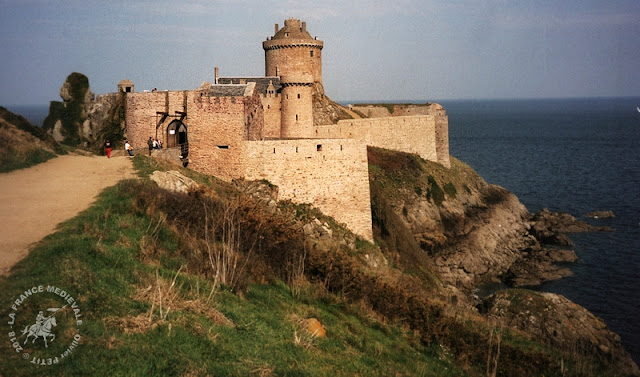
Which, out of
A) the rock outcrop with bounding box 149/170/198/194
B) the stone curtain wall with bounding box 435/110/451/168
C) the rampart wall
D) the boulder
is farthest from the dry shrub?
the boulder

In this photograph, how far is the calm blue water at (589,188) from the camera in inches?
1330

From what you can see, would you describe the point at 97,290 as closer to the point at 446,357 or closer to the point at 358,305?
the point at 358,305

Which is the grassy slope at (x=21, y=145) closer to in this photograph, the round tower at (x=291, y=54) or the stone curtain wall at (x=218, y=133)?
the stone curtain wall at (x=218, y=133)

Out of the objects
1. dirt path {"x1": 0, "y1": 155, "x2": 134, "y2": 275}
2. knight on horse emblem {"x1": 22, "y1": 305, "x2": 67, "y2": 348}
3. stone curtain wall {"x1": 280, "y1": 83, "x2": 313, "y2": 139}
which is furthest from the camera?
stone curtain wall {"x1": 280, "y1": 83, "x2": 313, "y2": 139}

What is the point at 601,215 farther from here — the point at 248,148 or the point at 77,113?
the point at 77,113

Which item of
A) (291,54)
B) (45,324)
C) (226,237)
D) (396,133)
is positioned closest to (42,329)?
(45,324)

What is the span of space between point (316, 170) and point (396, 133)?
2082cm

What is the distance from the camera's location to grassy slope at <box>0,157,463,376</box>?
31.8 ft

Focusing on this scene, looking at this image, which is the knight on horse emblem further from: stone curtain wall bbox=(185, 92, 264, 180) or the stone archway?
the stone archway

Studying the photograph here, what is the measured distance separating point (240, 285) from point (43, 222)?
217 inches

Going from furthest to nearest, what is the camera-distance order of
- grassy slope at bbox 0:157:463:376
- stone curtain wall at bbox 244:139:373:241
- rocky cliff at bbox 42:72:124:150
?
rocky cliff at bbox 42:72:124:150, stone curtain wall at bbox 244:139:373:241, grassy slope at bbox 0:157:463:376

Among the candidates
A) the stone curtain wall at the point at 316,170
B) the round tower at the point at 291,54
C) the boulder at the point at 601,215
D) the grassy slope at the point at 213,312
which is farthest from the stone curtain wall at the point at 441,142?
the grassy slope at the point at 213,312

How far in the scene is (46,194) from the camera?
17.8 meters

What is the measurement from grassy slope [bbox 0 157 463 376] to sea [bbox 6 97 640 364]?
697 inches
